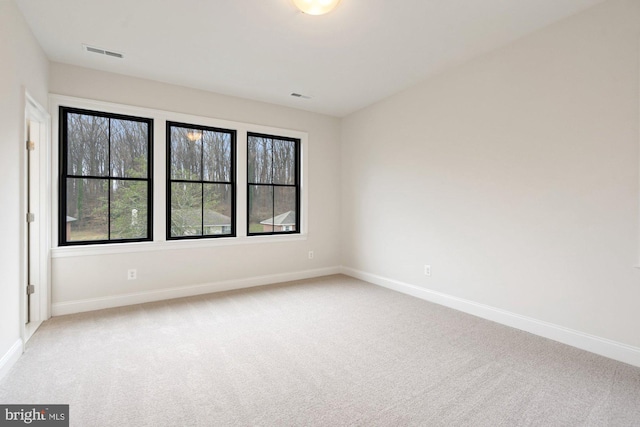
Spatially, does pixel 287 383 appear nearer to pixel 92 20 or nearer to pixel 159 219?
pixel 159 219

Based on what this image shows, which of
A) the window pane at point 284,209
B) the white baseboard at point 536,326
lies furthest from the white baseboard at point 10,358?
the white baseboard at point 536,326

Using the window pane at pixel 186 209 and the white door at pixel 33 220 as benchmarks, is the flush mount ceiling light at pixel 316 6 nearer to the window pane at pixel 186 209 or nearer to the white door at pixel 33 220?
the window pane at pixel 186 209

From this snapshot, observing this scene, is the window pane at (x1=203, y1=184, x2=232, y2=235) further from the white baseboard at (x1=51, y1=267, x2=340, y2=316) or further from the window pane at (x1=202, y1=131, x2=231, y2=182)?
the white baseboard at (x1=51, y1=267, x2=340, y2=316)

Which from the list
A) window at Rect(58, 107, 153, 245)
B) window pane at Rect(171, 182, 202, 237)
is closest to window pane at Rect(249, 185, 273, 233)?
window pane at Rect(171, 182, 202, 237)

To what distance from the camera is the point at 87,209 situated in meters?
3.67

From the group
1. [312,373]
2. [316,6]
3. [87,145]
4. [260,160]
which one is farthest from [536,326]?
[87,145]

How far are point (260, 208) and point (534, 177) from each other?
349cm

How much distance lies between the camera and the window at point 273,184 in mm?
4793

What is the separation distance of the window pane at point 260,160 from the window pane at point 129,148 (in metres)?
1.38

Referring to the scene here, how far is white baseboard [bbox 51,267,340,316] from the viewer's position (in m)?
3.52

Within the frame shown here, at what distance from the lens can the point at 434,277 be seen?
3980mm

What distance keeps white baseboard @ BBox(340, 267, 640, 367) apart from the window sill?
2.00m

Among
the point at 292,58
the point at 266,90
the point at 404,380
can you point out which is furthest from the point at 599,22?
the point at 266,90

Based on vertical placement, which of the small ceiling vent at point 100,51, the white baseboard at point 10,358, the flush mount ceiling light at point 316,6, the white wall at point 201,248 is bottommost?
the white baseboard at point 10,358
